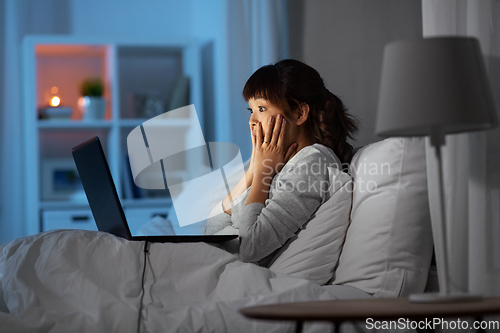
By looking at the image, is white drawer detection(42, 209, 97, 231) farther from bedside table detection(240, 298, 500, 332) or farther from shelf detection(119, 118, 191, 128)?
bedside table detection(240, 298, 500, 332)

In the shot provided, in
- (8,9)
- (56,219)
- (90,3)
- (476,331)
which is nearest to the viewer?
(476,331)

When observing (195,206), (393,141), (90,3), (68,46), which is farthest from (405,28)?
(90,3)

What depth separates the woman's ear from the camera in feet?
5.22

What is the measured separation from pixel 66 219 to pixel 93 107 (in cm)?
68

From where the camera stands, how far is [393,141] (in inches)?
50.4

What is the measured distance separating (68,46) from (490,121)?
286 centimetres

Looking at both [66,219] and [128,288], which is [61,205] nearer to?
[66,219]

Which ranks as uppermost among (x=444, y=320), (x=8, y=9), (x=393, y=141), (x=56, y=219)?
(x=8, y=9)

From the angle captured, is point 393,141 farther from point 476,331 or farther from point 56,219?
point 56,219

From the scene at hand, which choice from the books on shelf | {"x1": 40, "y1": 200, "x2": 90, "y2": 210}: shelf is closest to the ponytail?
{"x1": 40, "y1": 200, "x2": 90, "y2": 210}: shelf

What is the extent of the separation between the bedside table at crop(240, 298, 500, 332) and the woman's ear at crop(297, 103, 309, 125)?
0.88m

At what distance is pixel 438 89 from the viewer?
83 cm

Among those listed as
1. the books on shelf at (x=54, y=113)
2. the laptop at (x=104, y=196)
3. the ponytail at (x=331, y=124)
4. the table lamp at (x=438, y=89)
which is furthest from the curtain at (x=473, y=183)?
the books on shelf at (x=54, y=113)

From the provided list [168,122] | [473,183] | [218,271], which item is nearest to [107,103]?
[168,122]
